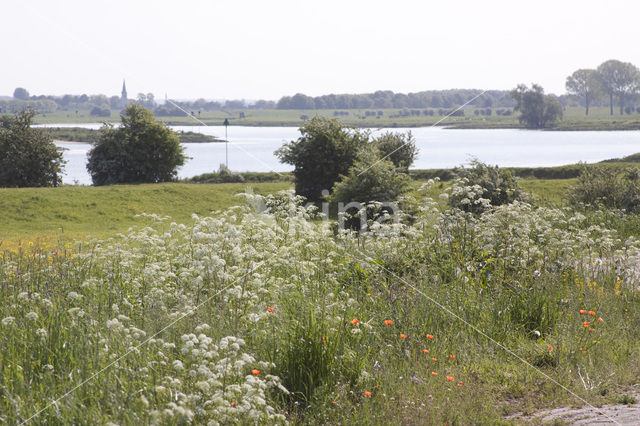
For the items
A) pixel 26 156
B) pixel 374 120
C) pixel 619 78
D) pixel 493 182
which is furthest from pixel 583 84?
pixel 26 156

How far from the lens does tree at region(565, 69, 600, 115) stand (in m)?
45.3

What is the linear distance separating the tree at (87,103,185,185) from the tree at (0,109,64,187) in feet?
10.7

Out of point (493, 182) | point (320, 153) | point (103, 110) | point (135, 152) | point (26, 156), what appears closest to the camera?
point (493, 182)

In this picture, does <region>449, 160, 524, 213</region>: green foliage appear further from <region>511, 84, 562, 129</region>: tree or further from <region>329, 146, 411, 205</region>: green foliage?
<region>511, 84, 562, 129</region>: tree

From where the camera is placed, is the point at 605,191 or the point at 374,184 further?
the point at 605,191

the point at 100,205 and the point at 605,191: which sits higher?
the point at 605,191

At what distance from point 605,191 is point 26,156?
38.0 m

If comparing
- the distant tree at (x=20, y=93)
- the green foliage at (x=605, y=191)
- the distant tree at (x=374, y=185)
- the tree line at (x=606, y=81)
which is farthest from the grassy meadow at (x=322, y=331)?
the distant tree at (x=20, y=93)

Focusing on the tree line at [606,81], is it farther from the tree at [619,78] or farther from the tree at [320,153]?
the tree at [320,153]

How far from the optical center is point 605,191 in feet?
74.8

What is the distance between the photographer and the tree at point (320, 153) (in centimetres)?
3291

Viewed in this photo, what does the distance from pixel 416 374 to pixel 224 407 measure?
92.7 inches

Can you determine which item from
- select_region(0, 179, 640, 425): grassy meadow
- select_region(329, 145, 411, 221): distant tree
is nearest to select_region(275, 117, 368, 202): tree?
select_region(329, 145, 411, 221): distant tree

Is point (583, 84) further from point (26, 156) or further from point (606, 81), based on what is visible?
point (26, 156)
